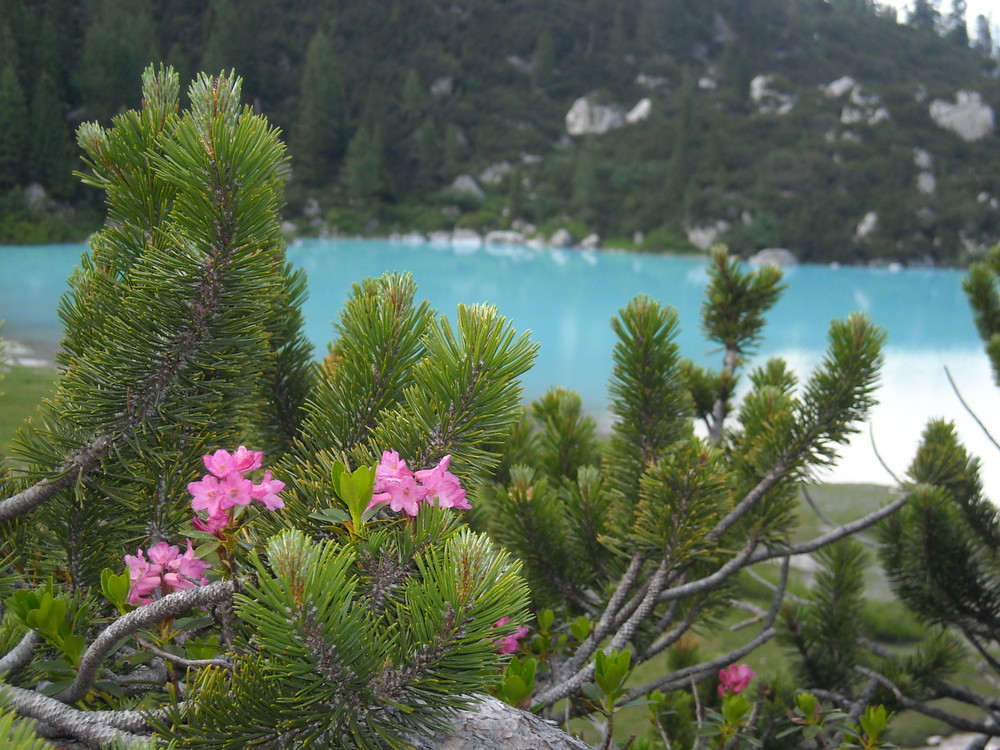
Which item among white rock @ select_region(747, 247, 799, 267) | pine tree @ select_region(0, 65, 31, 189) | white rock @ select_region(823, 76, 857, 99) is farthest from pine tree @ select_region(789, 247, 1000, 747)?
white rock @ select_region(823, 76, 857, 99)

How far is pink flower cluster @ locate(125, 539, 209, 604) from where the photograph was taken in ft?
2.83

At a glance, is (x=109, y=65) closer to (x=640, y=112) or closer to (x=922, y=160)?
(x=640, y=112)

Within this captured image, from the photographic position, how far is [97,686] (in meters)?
0.82

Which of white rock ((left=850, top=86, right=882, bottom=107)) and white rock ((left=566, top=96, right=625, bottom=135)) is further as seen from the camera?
white rock ((left=566, top=96, right=625, bottom=135))

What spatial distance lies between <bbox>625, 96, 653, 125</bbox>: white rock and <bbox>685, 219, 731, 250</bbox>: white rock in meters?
17.8

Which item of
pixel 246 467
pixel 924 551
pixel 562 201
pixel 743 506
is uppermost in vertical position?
pixel 562 201

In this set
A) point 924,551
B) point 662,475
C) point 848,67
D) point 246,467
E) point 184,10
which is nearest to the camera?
point 246,467

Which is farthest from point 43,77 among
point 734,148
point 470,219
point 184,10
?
point 734,148

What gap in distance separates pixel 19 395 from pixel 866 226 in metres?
52.2

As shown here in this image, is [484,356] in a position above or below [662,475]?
above

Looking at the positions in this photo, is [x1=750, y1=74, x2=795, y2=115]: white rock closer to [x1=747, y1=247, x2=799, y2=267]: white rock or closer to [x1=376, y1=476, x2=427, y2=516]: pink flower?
[x1=747, y1=247, x2=799, y2=267]: white rock

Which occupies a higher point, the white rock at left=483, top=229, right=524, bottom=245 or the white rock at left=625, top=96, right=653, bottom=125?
the white rock at left=625, top=96, right=653, bottom=125

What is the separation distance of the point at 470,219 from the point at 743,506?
2193 inches

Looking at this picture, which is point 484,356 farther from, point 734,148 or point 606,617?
point 734,148
